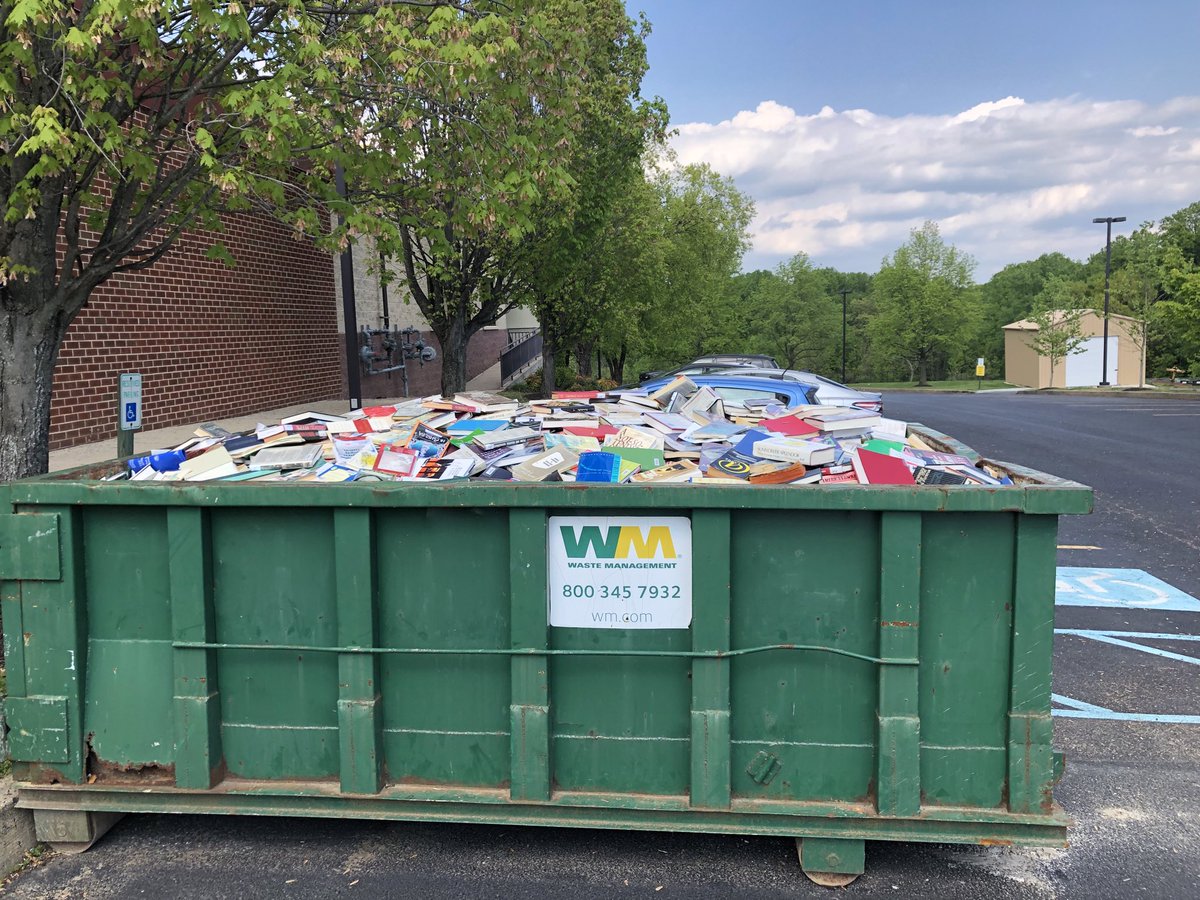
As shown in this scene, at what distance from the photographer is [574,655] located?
3.40 metres

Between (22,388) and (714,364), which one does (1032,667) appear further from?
(714,364)

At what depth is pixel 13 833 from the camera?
357cm

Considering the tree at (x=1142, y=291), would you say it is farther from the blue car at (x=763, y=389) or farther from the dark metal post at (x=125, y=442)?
the dark metal post at (x=125, y=442)

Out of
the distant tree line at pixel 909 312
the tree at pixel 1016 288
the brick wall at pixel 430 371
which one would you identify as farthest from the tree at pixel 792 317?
the brick wall at pixel 430 371

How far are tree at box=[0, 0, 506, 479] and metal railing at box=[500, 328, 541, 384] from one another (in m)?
26.0

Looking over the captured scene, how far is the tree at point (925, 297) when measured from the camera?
62.4 m

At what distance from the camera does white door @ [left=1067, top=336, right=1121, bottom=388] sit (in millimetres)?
60031

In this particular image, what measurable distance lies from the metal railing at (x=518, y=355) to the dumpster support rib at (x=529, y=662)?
1145 inches

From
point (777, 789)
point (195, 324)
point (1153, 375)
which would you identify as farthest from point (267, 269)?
point (1153, 375)

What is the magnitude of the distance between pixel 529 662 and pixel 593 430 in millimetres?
1551

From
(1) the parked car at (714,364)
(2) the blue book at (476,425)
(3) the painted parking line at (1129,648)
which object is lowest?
(3) the painted parking line at (1129,648)

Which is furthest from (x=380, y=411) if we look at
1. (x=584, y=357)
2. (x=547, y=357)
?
(x=584, y=357)

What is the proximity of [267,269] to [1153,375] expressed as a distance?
67.6m

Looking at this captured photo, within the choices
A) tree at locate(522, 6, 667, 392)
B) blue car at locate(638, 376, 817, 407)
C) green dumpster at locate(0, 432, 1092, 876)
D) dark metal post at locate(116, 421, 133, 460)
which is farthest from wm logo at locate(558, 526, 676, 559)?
tree at locate(522, 6, 667, 392)
